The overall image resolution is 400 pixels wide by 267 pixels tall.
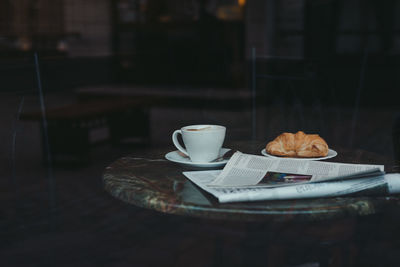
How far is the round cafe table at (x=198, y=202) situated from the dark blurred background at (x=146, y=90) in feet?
3.27

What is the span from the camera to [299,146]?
120cm

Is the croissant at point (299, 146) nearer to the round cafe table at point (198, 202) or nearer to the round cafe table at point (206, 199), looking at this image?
the round cafe table at point (206, 199)

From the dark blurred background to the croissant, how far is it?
745 mm

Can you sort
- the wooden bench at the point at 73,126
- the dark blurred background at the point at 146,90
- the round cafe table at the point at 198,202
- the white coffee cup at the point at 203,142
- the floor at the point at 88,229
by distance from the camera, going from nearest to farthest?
the round cafe table at the point at 198,202 → the white coffee cup at the point at 203,142 → the floor at the point at 88,229 → the dark blurred background at the point at 146,90 → the wooden bench at the point at 73,126

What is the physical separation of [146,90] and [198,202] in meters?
5.88

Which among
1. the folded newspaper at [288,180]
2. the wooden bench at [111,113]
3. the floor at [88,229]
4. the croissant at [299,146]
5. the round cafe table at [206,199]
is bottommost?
the floor at [88,229]

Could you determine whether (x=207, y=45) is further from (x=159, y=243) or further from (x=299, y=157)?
(x=299, y=157)

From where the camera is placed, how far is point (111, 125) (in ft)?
A: 14.9

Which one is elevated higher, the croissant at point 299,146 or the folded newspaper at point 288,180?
the croissant at point 299,146

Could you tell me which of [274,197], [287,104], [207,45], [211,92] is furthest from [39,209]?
[207,45]

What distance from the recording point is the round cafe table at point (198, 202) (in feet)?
2.76

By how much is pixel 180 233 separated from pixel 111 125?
2.34m

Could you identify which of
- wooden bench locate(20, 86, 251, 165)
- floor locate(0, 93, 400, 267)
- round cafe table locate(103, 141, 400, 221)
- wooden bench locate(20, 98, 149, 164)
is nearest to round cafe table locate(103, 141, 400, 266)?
round cafe table locate(103, 141, 400, 221)

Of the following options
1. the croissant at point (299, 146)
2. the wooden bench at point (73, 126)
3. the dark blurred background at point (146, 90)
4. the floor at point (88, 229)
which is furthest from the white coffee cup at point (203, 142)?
the wooden bench at point (73, 126)
